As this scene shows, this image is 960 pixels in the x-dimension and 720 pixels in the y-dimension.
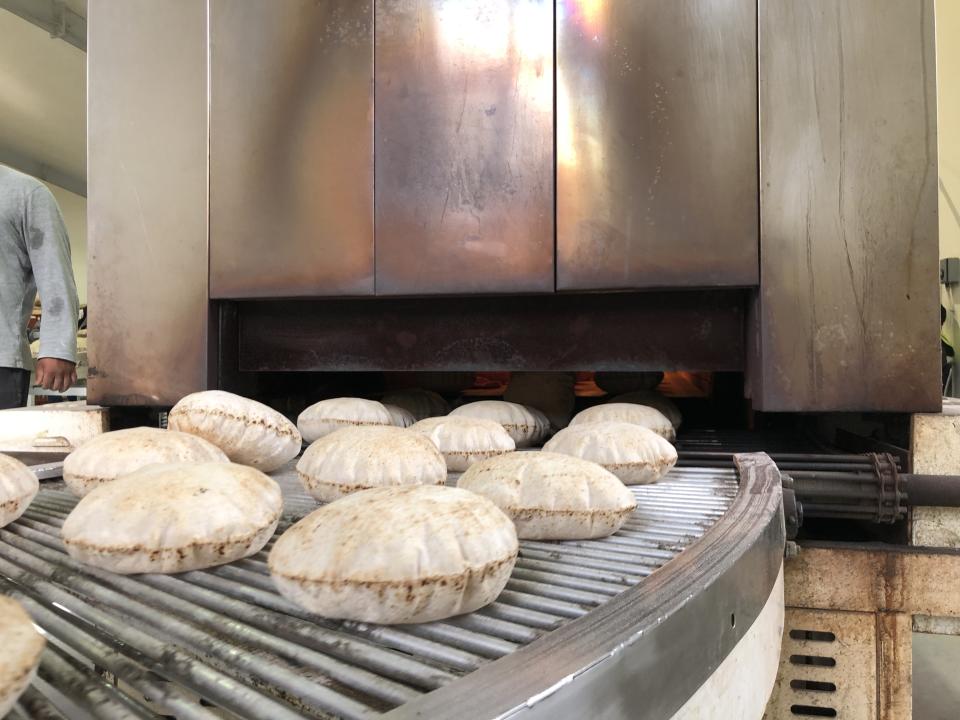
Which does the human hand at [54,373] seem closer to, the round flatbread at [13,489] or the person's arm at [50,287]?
the person's arm at [50,287]

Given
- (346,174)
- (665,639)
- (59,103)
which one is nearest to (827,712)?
(665,639)

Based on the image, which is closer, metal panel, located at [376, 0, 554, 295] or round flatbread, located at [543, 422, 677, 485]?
round flatbread, located at [543, 422, 677, 485]

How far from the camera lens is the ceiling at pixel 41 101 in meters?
4.10

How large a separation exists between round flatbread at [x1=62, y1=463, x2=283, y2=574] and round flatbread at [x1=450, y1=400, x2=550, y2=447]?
86 cm

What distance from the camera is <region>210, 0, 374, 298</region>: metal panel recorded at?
1.71m

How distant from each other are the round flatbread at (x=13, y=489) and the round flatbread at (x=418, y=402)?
114cm

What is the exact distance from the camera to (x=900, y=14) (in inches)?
57.6

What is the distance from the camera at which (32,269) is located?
93.8 inches

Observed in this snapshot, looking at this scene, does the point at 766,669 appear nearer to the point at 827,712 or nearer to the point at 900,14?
the point at 827,712

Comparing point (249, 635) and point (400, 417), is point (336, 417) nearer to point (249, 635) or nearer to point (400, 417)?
point (400, 417)

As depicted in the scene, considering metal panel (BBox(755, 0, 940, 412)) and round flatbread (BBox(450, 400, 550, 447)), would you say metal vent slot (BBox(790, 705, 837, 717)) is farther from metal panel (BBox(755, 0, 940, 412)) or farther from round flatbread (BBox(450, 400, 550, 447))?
round flatbread (BBox(450, 400, 550, 447))

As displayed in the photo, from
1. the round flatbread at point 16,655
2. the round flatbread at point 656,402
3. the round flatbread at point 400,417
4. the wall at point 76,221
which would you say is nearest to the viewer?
the round flatbread at point 16,655

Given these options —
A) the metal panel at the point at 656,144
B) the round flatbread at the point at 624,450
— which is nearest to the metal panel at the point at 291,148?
the metal panel at the point at 656,144

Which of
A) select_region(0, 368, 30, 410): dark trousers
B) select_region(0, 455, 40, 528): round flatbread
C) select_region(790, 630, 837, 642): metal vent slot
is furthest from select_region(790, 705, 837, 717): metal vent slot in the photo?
select_region(0, 368, 30, 410): dark trousers
